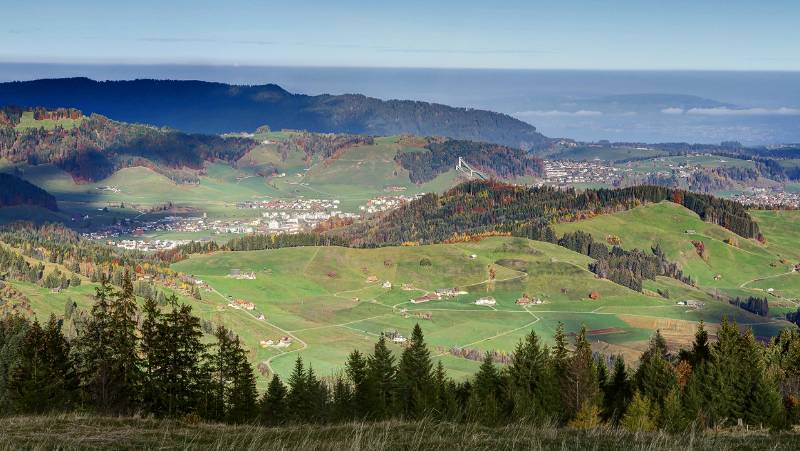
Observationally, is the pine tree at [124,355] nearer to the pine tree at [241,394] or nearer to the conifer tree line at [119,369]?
the conifer tree line at [119,369]

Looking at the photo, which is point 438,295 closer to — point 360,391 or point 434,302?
point 434,302

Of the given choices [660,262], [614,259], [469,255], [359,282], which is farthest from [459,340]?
[660,262]

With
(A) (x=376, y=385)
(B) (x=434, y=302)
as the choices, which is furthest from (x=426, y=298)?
(A) (x=376, y=385)

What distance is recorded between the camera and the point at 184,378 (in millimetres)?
49750

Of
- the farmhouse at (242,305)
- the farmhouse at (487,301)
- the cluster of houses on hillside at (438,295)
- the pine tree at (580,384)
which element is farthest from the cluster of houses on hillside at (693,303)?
the pine tree at (580,384)

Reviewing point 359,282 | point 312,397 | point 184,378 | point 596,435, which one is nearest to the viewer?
point 596,435

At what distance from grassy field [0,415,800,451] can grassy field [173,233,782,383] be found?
3535 inches

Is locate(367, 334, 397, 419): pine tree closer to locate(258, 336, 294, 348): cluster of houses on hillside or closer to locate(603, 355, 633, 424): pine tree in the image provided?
locate(603, 355, 633, 424): pine tree

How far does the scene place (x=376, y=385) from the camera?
6097cm

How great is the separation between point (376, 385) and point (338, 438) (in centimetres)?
4172

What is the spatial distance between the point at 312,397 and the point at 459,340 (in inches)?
2782

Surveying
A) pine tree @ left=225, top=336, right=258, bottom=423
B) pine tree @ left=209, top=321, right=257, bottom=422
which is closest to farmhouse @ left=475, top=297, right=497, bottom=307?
pine tree @ left=209, top=321, right=257, bottom=422

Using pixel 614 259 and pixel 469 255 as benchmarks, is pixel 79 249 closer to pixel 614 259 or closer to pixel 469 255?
pixel 469 255

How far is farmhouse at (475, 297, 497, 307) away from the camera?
15875cm
